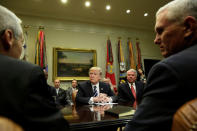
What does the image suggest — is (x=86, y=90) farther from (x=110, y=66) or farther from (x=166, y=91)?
(x=110, y=66)

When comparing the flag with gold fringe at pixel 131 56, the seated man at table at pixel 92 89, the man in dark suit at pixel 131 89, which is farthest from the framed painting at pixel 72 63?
the seated man at table at pixel 92 89

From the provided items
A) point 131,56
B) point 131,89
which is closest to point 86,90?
point 131,89

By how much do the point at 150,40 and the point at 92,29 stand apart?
3302 mm

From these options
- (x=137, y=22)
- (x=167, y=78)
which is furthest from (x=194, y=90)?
(x=137, y=22)

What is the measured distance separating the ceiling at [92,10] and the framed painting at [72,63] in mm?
1474

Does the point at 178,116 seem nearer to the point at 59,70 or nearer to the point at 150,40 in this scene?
the point at 59,70

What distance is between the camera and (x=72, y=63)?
23.1ft

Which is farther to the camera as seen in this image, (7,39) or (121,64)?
(121,64)

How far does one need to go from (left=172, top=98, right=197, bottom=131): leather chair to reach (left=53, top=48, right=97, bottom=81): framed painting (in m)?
6.37

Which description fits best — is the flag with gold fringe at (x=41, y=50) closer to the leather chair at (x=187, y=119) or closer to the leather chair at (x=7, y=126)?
the leather chair at (x=7, y=126)

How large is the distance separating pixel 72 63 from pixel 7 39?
20.2ft

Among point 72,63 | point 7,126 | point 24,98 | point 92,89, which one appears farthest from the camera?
point 72,63

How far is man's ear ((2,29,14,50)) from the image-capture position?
90 centimetres

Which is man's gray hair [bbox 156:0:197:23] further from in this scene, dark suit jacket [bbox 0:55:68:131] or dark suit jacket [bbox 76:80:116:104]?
dark suit jacket [bbox 76:80:116:104]
